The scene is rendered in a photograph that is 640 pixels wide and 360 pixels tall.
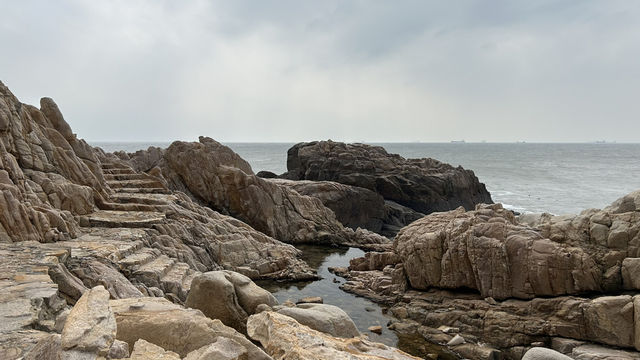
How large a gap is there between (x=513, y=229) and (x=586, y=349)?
287 inches

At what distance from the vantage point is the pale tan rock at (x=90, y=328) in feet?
21.1

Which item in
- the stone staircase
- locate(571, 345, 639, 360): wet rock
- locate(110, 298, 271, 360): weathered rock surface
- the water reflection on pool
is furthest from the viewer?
the water reflection on pool

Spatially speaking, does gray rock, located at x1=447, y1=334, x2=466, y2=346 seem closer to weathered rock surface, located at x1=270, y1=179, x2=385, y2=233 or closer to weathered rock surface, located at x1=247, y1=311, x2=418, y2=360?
weathered rock surface, located at x1=247, y1=311, x2=418, y2=360

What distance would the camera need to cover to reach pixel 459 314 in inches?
919

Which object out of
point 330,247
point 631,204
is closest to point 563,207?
point 330,247

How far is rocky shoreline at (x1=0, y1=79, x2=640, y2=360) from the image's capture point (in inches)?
355

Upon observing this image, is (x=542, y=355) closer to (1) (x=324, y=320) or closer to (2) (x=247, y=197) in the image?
Result: (1) (x=324, y=320)

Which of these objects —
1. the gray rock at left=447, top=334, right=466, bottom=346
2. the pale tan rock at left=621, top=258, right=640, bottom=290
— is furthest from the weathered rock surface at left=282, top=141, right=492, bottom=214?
the pale tan rock at left=621, top=258, right=640, bottom=290

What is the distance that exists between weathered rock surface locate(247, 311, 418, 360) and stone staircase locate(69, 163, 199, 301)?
7896 mm

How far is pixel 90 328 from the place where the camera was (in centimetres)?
691

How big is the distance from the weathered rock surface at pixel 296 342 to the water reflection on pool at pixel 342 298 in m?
11.3

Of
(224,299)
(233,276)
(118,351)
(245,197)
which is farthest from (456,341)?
(245,197)

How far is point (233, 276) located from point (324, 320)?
11.4ft

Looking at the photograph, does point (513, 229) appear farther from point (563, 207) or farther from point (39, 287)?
point (563, 207)
